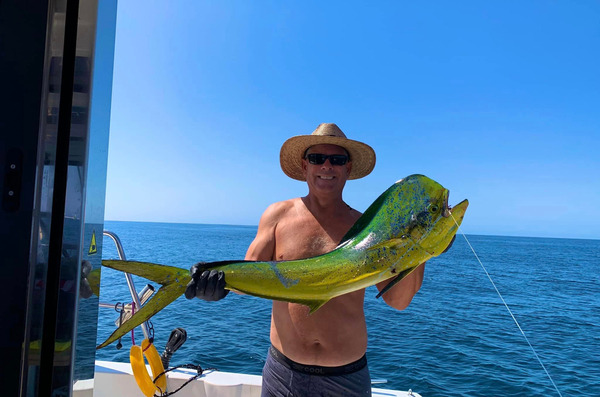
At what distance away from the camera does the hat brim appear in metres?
2.24

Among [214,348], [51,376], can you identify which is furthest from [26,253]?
[214,348]

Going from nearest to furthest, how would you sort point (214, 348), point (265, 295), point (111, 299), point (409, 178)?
point (265, 295) → point (409, 178) → point (214, 348) → point (111, 299)

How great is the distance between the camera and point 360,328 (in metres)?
2.41

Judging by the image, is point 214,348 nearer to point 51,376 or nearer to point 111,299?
point 111,299

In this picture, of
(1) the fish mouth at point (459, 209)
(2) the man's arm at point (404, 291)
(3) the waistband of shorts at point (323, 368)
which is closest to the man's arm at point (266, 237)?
(3) the waistband of shorts at point (323, 368)

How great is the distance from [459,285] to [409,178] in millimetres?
31780

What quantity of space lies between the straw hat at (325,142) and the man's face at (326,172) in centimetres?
4

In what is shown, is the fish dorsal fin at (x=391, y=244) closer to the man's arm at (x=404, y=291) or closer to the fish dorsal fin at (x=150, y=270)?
the man's arm at (x=404, y=291)

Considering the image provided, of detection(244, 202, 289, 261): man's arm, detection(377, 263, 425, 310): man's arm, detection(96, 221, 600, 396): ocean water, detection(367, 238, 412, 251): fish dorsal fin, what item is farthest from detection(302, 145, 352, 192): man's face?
detection(96, 221, 600, 396): ocean water

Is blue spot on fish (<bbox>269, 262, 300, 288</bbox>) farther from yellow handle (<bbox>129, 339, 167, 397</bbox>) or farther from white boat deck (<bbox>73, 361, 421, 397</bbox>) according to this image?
white boat deck (<bbox>73, 361, 421, 397</bbox>)

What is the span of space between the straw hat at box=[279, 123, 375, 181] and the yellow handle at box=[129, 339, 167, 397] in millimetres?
1985

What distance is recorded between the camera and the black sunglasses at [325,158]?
7.28 ft

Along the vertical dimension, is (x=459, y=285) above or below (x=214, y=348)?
below

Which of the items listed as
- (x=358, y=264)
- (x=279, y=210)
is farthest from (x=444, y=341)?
(x=358, y=264)
